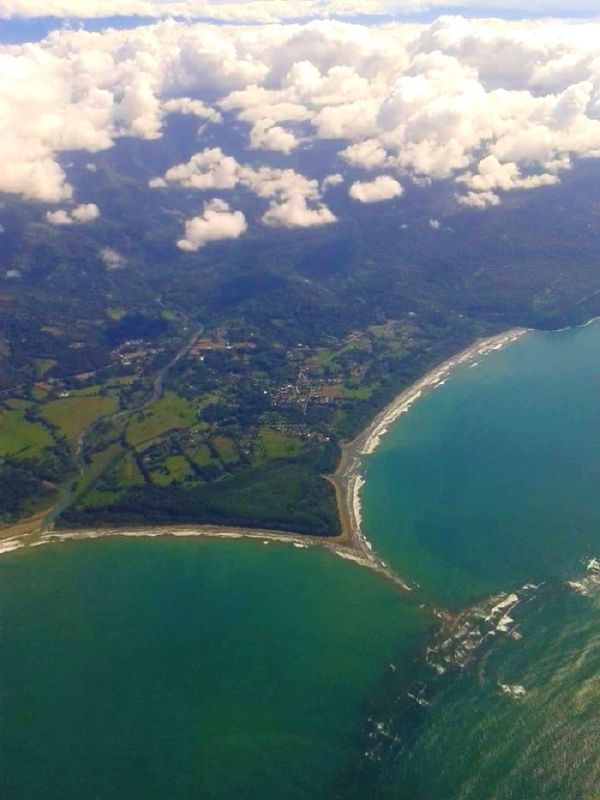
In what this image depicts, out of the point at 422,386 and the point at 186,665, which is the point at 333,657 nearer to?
the point at 186,665

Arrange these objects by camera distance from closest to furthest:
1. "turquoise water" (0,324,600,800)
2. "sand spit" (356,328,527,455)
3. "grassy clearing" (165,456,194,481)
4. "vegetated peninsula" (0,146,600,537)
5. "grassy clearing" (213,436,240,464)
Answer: "turquoise water" (0,324,600,800)
"vegetated peninsula" (0,146,600,537)
"grassy clearing" (165,456,194,481)
"grassy clearing" (213,436,240,464)
"sand spit" (356,328,527,455)

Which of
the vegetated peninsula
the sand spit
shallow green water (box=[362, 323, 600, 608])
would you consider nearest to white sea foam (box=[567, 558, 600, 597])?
shallow green water (box=[362, 323, 600, 608])

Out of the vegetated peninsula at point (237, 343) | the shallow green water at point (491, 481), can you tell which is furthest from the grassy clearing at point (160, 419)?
the shallow green water at point (491, 481)

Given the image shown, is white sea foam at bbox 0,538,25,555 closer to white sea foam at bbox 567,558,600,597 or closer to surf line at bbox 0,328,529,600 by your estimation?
surf line at bbox 0,328,529,600

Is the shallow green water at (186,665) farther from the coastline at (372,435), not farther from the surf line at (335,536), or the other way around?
the coastline at (372,435)

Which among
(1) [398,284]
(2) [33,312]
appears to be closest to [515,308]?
(1) [398,284]

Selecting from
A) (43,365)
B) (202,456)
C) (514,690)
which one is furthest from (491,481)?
(43,365)

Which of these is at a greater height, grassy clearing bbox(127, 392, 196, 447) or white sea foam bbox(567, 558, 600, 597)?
grassy clearing bbox(127, 392, 196, 447)

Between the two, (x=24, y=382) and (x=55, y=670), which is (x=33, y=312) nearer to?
(x=24, y=382)
